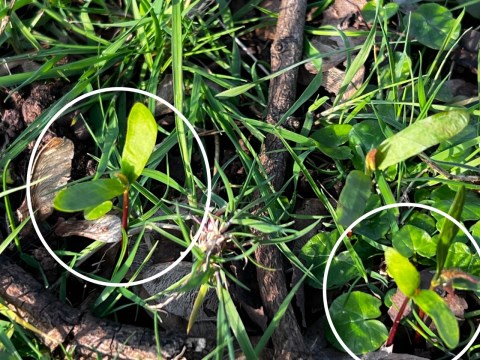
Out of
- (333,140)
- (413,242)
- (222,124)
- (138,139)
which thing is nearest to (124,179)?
(138,139)

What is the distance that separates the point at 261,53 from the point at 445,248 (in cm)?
90

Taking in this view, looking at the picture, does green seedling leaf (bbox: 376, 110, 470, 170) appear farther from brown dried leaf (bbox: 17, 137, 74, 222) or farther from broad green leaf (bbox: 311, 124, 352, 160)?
brown dried leaf (bbox: 17, 137, 74, 222)

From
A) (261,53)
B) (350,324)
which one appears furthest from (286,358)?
(261,53)

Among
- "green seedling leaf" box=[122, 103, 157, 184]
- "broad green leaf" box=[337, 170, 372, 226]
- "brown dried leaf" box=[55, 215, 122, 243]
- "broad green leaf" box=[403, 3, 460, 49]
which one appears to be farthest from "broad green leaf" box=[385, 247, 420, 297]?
"broad green leaf" box=[403, 3, 460, 49]

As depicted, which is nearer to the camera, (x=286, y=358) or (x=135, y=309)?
(x=286, y=358)

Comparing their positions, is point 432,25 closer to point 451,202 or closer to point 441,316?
point 451,202

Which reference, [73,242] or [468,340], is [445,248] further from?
[73,242]

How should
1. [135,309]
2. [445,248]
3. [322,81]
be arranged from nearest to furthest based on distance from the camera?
[445,248]
[135,309]
[322,81]

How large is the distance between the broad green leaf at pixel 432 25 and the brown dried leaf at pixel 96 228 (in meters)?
0.96

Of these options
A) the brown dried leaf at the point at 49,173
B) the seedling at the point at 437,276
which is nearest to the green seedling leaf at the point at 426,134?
the seedling at the point at 437,276

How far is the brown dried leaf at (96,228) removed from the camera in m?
1.58

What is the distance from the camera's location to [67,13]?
6.23 ft

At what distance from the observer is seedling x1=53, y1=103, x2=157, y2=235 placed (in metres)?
1.29

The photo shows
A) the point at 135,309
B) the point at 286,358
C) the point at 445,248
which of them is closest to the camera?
the point at 445,248
